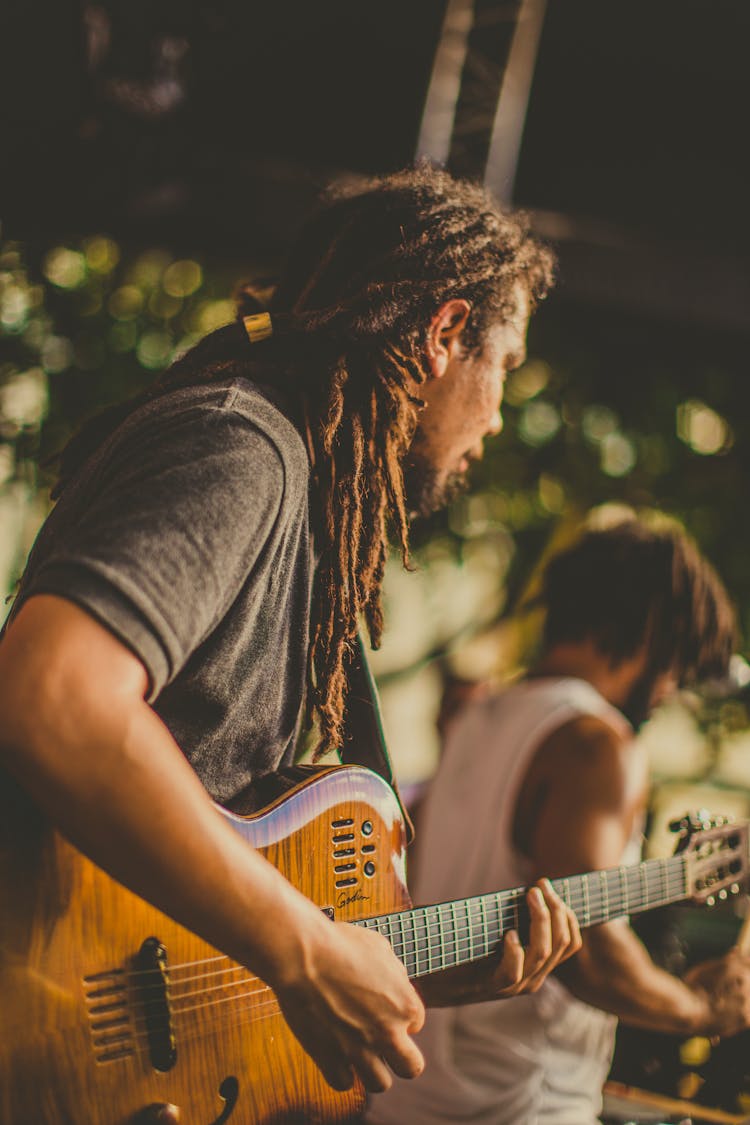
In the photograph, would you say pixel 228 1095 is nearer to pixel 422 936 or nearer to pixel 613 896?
pixel 422 936

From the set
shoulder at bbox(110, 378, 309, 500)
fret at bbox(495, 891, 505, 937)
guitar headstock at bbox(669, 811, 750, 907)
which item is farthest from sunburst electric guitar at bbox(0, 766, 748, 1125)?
guitar headstock at bbox(669, 811, 750, 907)

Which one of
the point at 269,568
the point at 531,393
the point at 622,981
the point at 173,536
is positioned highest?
the point at 173,536

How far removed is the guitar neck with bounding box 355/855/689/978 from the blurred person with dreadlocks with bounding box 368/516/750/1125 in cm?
7

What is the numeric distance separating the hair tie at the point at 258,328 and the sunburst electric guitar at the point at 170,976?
2.26ft

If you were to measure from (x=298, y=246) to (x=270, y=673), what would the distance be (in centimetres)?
83

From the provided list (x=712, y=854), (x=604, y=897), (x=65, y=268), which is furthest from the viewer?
(x=65, y=268)

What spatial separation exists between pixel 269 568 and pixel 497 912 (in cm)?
91

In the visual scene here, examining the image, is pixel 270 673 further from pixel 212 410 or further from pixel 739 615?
pixel 739 615

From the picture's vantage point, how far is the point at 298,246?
171 cm

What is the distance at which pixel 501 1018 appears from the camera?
85.1 inches

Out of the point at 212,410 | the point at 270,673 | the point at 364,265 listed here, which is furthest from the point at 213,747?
the point at 364,265

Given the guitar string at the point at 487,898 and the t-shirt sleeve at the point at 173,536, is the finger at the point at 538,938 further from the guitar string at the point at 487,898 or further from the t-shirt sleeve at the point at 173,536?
the t-shirt sleeve at the point at 173,536

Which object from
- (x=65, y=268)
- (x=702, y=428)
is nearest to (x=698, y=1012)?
(x=702, y=428)

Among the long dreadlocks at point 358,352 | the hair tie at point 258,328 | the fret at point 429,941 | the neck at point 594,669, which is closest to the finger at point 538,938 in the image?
the fret at point 429,941
